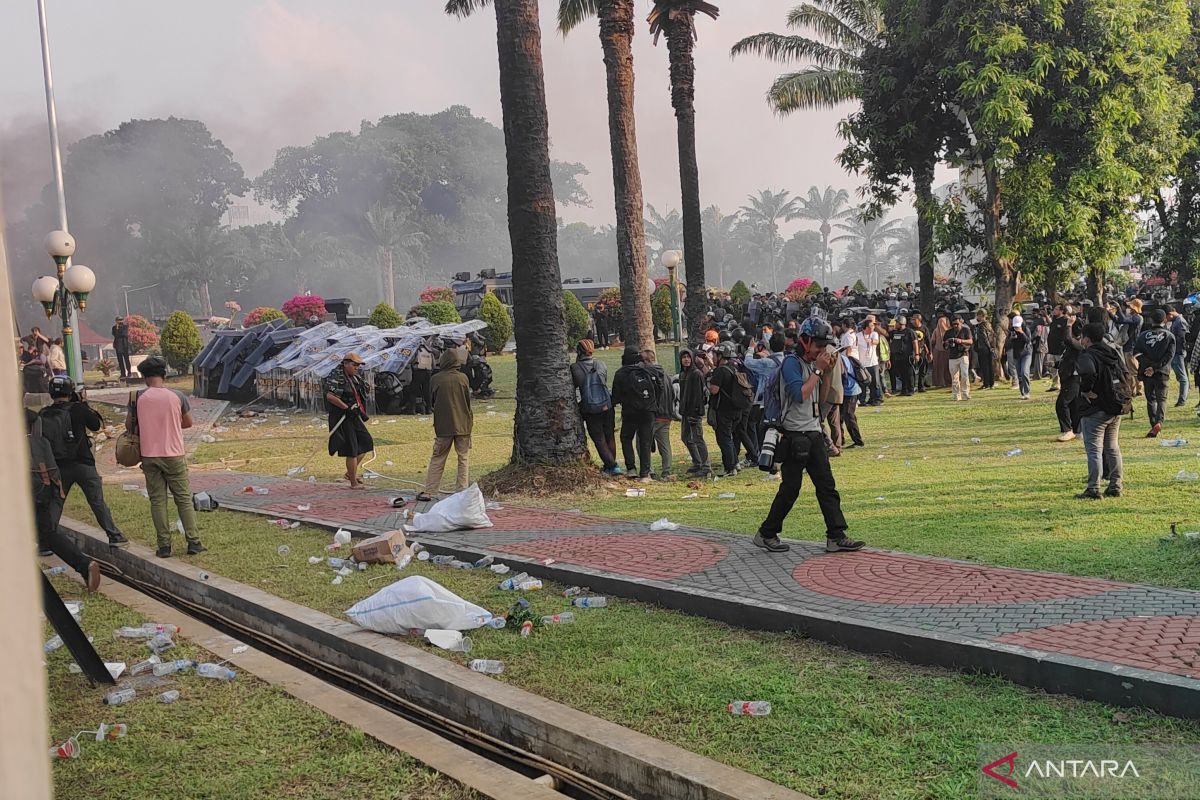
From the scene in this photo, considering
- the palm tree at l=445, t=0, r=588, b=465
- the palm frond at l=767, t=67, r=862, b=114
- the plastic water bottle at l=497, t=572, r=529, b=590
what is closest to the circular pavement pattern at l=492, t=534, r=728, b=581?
the plastic water bottle at l=497, t=572, r=529, b=590

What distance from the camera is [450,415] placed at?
1142 cm

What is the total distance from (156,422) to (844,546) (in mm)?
6209

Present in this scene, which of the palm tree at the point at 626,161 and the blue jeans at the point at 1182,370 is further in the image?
the palm tree at the point at 626,161

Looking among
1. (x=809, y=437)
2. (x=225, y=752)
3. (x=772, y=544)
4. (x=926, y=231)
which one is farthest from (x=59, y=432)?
(x=926, y=231)

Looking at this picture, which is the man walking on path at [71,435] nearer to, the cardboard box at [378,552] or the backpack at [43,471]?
the backpack at [43,471]

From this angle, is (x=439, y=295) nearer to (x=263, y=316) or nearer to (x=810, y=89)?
(x=263, y=316)

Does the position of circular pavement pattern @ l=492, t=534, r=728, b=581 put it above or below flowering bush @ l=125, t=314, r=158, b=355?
below

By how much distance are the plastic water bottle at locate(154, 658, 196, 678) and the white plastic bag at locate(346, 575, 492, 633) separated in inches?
40.4

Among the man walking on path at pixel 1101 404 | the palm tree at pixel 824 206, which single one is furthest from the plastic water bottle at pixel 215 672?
the palm tree at pixel 824 206

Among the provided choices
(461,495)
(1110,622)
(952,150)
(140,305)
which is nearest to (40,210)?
(140,305)

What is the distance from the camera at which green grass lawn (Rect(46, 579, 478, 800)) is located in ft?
14.3

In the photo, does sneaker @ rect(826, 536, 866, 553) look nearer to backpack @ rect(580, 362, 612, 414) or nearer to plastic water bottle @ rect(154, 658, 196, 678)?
plastic water bottle @ rect(154, 658, 196, 678)

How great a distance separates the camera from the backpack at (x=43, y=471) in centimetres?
858

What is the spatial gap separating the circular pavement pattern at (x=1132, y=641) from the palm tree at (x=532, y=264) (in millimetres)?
6912
